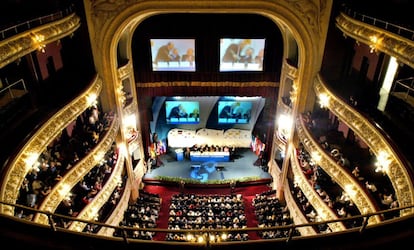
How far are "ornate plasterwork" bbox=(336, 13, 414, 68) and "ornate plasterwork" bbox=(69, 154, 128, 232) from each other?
11.7 m

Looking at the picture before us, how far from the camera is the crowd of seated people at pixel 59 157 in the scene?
11.3 meters

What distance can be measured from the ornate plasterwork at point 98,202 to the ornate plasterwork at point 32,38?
6.18 metres

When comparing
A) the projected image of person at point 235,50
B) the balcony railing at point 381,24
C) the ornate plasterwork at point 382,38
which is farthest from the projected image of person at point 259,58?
the balcony railing at point 381,24

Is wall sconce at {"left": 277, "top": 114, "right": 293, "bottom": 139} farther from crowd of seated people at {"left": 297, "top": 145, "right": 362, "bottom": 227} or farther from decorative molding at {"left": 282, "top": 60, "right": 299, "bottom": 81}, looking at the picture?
decorative molding at {"left": 282, "top": 60, "right": 299, "bottom": 81}

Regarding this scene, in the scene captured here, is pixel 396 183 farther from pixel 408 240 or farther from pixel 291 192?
pixel 291 192

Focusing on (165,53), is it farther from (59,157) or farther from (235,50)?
(59,157)

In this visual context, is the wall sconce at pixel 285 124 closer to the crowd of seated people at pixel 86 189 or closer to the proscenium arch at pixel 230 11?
the proscenium arch at pixel 230 11

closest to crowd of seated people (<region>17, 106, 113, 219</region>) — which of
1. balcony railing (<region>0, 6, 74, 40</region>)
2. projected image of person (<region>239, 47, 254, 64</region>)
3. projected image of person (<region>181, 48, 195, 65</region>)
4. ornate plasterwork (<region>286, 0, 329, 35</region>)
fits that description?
balcony railing (<region>0, 6, 74, 40</region>)

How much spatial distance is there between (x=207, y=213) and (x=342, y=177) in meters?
7.20

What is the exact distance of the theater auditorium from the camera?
11.1 m

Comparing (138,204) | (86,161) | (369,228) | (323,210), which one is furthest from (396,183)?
(138,204)

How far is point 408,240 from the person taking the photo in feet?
14.5

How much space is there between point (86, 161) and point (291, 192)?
10016 mm

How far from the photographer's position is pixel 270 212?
17.4 metres
